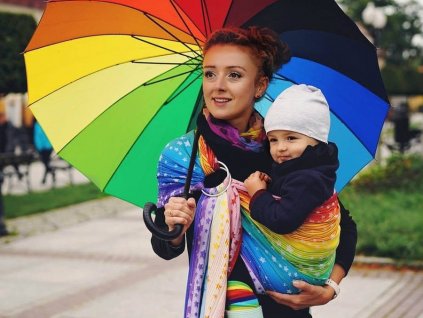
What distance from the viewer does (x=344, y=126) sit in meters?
3.44

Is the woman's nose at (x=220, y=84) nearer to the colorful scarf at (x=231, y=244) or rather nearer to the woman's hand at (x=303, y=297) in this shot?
the colorful scarf at (x=231, y=244)

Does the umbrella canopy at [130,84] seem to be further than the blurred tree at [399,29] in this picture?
No

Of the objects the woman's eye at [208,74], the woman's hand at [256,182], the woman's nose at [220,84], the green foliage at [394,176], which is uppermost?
the woman's eye at [208,74]

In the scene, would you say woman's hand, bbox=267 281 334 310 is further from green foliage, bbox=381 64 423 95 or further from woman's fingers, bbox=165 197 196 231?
green foliage, bbox=381 64 423 95

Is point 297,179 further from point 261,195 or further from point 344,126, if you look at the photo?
point 344,126

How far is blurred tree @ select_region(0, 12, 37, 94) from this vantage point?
36.6 feet

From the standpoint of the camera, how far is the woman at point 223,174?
276 centimetres

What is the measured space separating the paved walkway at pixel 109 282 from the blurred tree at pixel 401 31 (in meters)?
85.7

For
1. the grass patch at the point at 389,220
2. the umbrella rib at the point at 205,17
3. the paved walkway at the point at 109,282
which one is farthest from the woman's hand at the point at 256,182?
the grass patch at the point at 389,220

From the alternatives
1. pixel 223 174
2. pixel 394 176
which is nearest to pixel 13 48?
pixel 394 176

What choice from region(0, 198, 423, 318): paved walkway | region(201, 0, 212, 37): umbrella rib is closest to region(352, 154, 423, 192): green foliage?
region(0, 198, 423, 318): paved walkway

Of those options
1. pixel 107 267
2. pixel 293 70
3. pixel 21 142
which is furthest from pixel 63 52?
pixel 21 142

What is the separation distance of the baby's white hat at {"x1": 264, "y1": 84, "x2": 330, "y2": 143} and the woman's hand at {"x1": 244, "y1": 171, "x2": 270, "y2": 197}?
0.15m

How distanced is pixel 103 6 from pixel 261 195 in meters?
1.12
